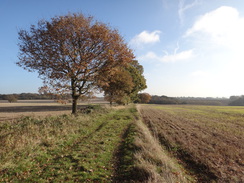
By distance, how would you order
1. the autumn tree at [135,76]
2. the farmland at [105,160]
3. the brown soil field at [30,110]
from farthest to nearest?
the autumn tree at [135,76] → the brown soil field at [30,110] → the farmland at [105,160]

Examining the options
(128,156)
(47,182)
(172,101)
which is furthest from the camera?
(172,101)

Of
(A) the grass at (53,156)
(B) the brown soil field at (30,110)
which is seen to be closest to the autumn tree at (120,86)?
(B) the brown soil field at (30,110)

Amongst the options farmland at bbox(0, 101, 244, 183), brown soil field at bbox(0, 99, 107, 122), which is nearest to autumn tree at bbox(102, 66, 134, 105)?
brown soil field at bbox(0, 99, 107, 122)

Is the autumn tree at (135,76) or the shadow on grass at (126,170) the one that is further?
the autumn tree at (135,76)

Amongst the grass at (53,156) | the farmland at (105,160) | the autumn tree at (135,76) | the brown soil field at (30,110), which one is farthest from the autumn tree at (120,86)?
the farmland at (105,160)

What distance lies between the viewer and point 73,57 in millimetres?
17344

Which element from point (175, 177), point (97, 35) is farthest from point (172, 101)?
point (175, 177)

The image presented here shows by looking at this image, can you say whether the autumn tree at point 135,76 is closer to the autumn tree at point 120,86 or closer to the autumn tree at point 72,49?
the autumn tree at point 120,86

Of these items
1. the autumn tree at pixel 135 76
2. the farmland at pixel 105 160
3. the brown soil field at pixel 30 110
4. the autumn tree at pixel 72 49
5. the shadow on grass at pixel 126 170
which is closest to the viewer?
the shadow on grass at pixel 126 170

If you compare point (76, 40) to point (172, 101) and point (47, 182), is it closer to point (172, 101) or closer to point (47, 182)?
point (47, 182)

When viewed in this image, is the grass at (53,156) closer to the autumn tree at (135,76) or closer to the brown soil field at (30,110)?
the brown soil field at (30,110)

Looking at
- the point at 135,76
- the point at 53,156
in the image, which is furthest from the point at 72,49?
the point at 135,76

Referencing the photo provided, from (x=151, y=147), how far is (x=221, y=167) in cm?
363

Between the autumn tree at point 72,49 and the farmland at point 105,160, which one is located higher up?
the autumn tree at point 72,49
